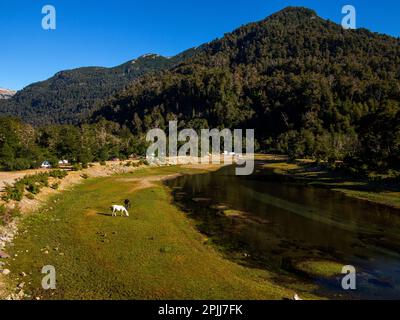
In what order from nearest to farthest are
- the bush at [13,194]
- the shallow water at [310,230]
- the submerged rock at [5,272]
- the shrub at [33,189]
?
the submerged rock at [5,272]
the shallow water at [310,230]
the bush at [13,194]
the shrub at [33,189]

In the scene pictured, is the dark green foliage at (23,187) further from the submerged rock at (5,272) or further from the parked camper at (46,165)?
the parked camper at (46,165)

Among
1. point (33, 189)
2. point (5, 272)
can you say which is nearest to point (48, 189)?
point (33, 189)

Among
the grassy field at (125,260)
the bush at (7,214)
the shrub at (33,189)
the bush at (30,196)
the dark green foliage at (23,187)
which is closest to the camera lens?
the grassy field at (125,260)

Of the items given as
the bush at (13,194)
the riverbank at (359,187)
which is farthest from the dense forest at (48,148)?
the riverbank at (359,187)

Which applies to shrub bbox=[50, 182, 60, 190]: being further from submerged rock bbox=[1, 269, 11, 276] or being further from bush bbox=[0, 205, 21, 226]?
submerged rock bbox=[1, 269, 11, 276]

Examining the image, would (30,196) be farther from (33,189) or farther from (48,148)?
(48,148)

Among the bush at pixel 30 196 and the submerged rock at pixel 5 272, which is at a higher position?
the bush at pixel 30 196

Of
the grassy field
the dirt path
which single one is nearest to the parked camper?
the dirt path
